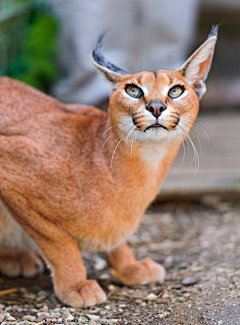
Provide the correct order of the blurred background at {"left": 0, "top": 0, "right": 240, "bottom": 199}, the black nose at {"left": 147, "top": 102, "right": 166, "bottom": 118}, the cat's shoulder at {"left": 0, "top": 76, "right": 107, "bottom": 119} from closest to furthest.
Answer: the black nose at {"left": 147, "top": 102, "right": 166, "bottom": 118} → the cat's shoulder at {"left": 0, "top": 76, "right": 107, "bottom": 119} → the blurred background at {"left": 0, "top": 0, "right": 240, "bottom": 199}

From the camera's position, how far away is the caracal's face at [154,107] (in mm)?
2840

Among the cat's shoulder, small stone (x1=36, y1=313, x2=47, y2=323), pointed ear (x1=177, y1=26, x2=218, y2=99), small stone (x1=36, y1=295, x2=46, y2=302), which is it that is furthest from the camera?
the cat's shoulder

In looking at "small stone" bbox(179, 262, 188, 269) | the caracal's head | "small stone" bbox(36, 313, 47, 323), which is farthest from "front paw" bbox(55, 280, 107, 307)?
the caracal's head

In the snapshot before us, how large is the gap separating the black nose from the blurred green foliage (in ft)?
11.8

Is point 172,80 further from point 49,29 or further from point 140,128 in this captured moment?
point 49,29

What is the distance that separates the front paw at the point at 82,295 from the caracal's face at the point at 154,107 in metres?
1.14

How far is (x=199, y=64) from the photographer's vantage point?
323 cm

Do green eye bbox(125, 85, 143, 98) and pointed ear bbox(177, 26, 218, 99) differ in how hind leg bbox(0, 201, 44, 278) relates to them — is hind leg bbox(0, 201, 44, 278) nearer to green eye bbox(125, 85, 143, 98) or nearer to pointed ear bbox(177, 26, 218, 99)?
green eye bbox(125, 85, 143, 98)

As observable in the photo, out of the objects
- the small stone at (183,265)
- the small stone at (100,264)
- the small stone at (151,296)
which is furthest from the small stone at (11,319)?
the small stone at (183,265)

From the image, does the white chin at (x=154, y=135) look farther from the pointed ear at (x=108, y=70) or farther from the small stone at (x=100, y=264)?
the small stone at (x=100, y=264)

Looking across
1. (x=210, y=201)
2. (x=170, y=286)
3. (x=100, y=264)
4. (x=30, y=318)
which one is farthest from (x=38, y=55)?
(x=30, y=318)

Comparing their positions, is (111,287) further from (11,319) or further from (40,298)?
(11,319)

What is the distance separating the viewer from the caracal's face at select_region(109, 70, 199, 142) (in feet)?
9.32

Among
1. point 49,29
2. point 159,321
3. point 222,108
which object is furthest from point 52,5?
point 159,321
